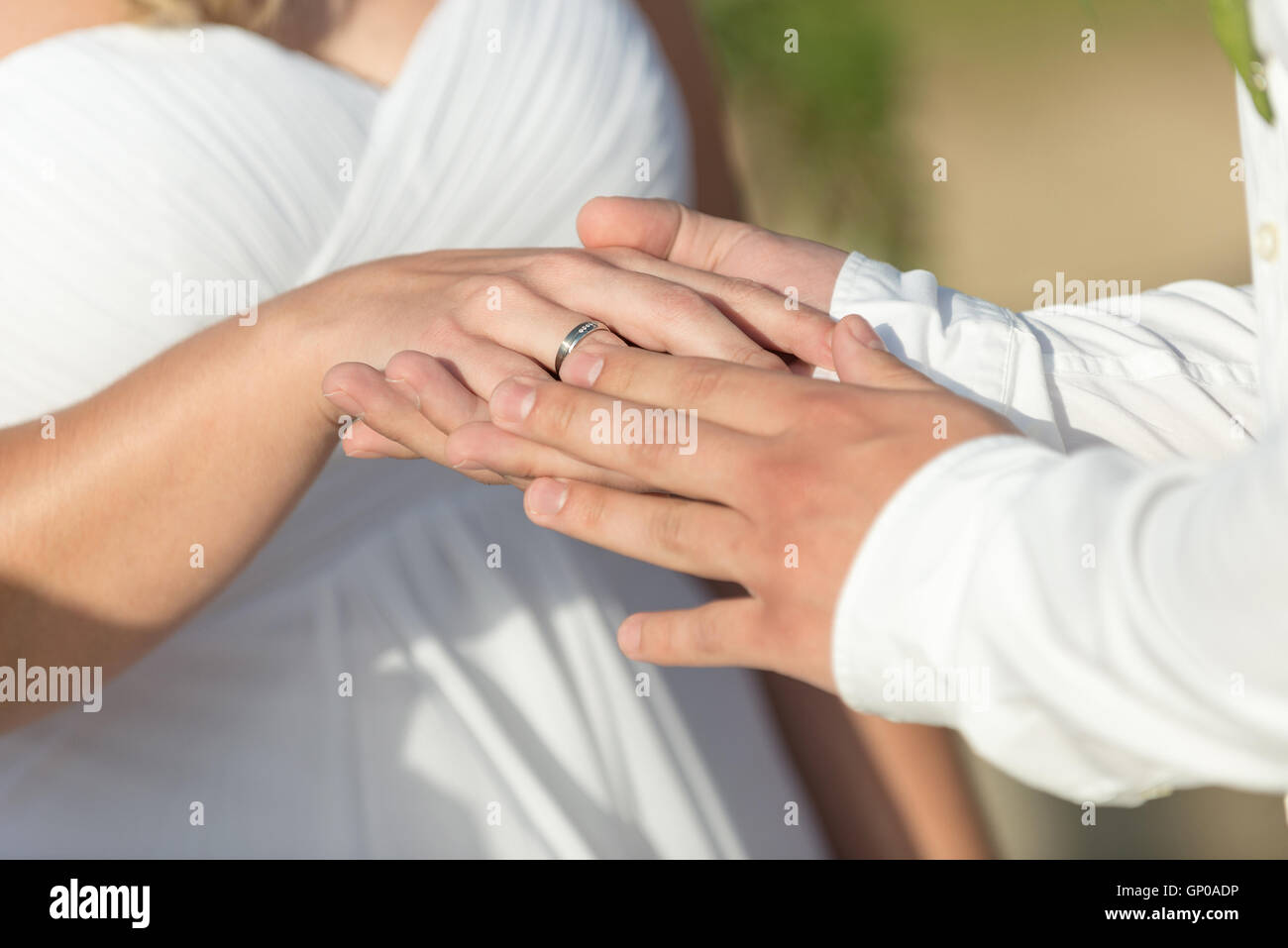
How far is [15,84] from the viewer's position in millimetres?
1064

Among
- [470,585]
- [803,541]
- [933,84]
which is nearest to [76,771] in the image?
[470,585]

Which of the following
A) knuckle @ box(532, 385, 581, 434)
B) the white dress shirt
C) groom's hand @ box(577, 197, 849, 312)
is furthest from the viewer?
groom's hand @ box(577, 197, 849, 312)

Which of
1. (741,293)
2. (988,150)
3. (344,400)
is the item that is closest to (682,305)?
(741,293)

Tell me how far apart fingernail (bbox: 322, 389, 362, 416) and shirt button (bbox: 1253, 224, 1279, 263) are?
24.9 inches

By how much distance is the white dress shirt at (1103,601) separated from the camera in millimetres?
509

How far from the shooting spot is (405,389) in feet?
2.83

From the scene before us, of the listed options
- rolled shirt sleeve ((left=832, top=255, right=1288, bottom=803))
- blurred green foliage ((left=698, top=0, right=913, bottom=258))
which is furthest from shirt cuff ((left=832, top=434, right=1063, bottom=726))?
blurred green foliage ((left=698, top=0, right=913, bottom=258))

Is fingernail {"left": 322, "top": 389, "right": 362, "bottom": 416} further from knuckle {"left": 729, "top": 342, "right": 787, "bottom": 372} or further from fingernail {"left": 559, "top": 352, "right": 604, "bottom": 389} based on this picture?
knuckle {"left": 729, "top": 342, "right": 787, "bottom": 372}

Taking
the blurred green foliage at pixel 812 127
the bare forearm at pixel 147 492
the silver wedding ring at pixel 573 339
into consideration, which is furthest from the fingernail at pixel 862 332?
the blurred green foliage at pixel 812 127

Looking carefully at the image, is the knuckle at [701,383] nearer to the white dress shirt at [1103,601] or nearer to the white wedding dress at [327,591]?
the white dress shirt at [1103,601]

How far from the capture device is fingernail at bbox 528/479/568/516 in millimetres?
759

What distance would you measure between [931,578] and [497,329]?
456 millimetres

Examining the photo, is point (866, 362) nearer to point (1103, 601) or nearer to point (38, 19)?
point (1103, 601)
